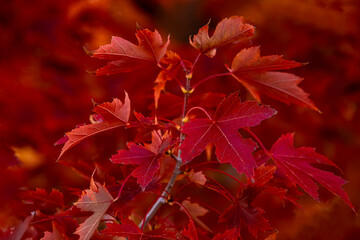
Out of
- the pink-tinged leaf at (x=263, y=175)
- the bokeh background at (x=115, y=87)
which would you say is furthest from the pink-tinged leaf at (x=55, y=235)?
the bokeh background at (x=115, y=87)

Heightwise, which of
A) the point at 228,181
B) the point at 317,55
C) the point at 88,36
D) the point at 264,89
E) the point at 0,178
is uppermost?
the point at 264,89

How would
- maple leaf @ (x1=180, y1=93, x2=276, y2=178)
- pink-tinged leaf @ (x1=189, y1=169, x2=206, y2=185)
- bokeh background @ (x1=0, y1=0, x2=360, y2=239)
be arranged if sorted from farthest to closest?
bokeh background @ (x1=0, y1=0, x2=360, y2=239) < pink-tinged leaf @ (x1=189, y1=169, x2=206, y2=185) < maple leaf @ (x1=180, y1=93, x2=276, y2=178)

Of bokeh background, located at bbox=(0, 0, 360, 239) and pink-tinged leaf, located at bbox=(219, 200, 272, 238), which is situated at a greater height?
pink-tinged leaf, located at bbox=(219, 200, 272, 238)

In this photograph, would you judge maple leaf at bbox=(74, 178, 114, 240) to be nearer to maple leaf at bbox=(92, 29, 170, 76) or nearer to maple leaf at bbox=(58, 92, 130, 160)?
maple leaf at bbox=(58, 92, 130, 160)

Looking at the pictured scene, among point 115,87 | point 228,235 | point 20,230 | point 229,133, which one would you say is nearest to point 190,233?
point 228,235

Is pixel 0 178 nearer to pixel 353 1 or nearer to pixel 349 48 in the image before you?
pixel 349 48

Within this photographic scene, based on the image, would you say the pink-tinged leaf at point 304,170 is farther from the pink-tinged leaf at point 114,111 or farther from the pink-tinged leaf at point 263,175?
the pink-tinged leaf at point 114,111

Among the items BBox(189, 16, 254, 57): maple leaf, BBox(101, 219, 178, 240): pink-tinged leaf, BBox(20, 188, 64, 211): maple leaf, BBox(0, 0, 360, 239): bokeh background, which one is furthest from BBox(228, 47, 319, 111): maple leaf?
BBox(0, 0, 360, 239): bokeh background

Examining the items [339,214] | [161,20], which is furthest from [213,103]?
[161,20]
